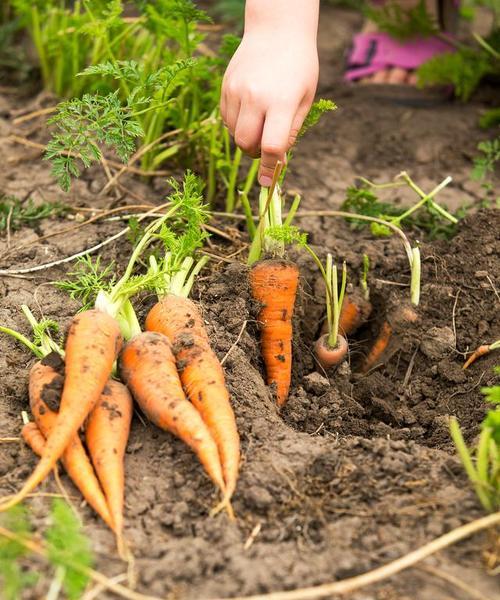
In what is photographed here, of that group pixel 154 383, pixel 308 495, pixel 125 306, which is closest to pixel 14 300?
pixel 125 306

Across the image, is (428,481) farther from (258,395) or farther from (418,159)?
(418,159)

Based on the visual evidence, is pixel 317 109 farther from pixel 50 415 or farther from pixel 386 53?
pixel 386 53

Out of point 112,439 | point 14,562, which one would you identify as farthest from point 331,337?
point 14,562

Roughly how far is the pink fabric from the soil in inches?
16.0

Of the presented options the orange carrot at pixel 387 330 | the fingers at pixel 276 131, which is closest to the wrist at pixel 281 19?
the fingers at pixel 276 131

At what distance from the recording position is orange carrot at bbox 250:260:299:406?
9.31 ft

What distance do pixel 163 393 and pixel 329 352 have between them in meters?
0.78

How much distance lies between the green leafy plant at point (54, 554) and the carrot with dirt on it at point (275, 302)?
1070mm

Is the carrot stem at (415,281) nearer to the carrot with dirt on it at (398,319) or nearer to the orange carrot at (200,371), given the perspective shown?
the carrot with dirt on it at (398,319)

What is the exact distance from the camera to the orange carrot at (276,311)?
2838 millimetres

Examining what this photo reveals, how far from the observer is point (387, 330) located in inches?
119

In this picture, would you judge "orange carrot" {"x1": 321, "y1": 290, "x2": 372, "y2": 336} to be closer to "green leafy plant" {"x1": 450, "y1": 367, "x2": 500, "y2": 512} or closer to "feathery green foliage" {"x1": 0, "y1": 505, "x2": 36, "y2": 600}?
"green leafy plant" {"x1": 450, "y1": 367, "x2": 500, "y2": 512}

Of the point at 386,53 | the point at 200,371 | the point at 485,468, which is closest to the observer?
the point at 485,468

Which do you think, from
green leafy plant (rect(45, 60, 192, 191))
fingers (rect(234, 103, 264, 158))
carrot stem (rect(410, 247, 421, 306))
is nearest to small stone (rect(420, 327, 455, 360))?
carrot stem (rect(410, 247, 421, 306))
